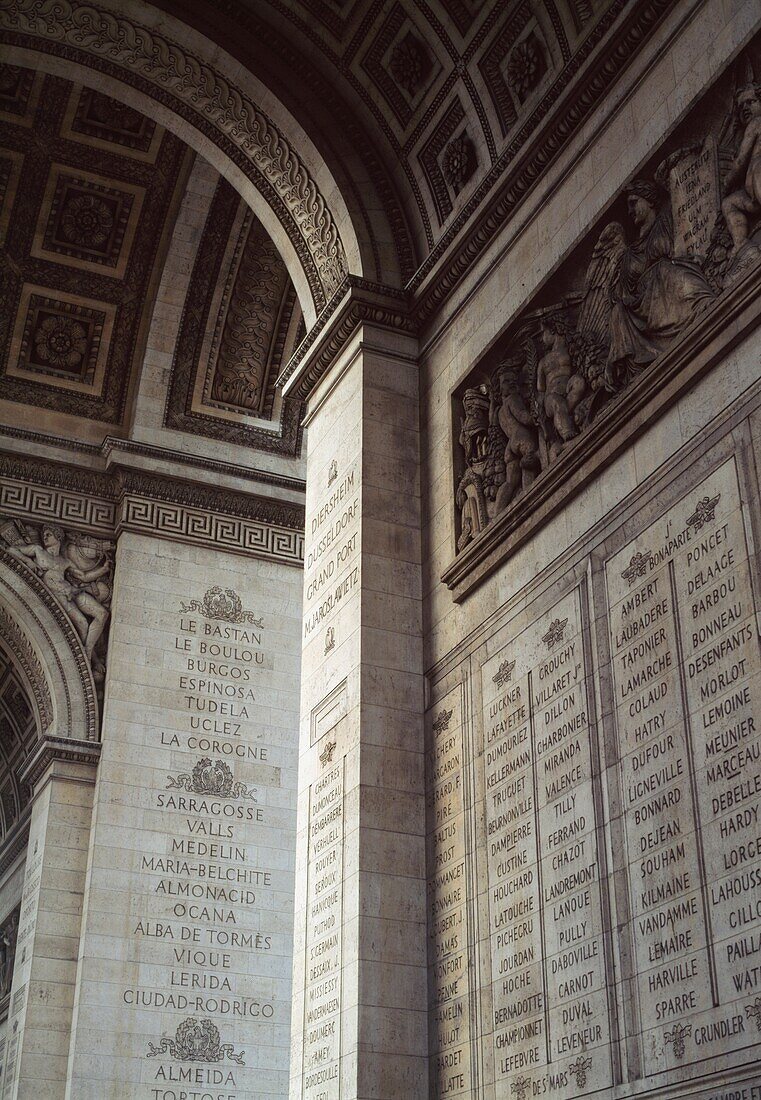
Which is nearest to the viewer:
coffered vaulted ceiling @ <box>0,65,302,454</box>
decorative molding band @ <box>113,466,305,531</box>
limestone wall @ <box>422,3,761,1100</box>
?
limestone wall @ <box>422,3,761,1100</box>

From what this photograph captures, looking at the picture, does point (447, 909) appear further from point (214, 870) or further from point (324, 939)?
point (214, 870)

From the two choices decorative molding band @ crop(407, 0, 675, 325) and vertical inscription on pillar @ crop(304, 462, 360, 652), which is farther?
vertical inscription on pillar @ crop(304, 462, 360, 652)

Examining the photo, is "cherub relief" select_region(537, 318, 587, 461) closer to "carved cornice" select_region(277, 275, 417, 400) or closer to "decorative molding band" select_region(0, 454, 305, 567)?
"carved cornice" select_region(277, 275, 417, 400)

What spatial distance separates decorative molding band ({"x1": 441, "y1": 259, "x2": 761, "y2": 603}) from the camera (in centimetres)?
868

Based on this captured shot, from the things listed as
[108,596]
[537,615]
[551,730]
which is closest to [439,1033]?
[551,730]

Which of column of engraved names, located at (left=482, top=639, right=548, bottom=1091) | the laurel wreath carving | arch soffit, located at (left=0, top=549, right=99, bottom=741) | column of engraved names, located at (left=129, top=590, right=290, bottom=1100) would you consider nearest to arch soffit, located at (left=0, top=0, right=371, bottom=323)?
column of engraved names, located at (left=482, top=639, right=548, bottom=1091)

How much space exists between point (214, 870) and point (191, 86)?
9351mm

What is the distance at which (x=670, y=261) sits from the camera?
382 inches

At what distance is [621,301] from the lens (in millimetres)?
10141

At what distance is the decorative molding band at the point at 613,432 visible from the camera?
28.5 feet

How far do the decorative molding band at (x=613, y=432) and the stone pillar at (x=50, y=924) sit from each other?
7679 millimetres

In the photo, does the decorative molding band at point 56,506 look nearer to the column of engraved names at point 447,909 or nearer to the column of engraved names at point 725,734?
the column of engraved names at point 447,909

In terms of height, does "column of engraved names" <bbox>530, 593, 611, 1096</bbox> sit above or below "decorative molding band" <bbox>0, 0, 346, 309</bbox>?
below

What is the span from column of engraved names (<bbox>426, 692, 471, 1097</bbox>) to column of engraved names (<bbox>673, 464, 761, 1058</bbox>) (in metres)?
2.97
